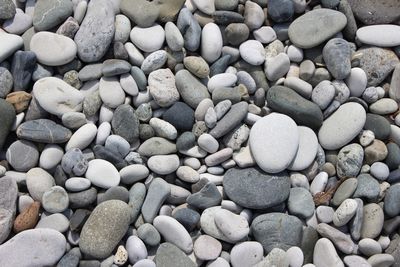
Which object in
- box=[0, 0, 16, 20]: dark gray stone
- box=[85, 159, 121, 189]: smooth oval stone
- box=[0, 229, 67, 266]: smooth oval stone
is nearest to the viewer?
box=[0, 229, 67, 266]: smooth oval stone

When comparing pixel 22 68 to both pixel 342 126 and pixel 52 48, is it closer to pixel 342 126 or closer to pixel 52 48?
pixel 52 48

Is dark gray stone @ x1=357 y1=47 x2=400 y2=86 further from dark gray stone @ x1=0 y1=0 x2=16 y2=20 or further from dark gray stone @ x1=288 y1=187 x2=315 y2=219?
dark gray stone @ x1=0 y1=0 x2=16 y2=20

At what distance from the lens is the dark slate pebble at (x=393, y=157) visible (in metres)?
1.46

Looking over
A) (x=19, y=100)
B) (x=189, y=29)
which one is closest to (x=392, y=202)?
(x=189, y=29)

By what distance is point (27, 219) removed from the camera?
1.33m

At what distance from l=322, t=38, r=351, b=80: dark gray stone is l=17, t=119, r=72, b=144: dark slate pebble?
837mm

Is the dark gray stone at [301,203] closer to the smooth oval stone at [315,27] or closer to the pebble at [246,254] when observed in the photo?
the pebble at [246,254]

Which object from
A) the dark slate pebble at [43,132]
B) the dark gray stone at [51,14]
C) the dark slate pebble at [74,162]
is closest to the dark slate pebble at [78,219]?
the dark slate pebble at [74,162]

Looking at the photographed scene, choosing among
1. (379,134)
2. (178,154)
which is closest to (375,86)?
(379,134)

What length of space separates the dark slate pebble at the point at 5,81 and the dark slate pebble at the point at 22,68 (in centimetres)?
1

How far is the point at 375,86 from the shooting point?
155cm

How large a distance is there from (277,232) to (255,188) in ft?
0.46

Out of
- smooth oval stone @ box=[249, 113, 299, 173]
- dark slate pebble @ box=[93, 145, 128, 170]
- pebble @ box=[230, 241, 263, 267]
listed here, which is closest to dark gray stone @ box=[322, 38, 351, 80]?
smooth oval stone @ box=[249, 113, 299, 173]

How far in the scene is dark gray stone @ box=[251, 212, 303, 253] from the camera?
53.6 inches
